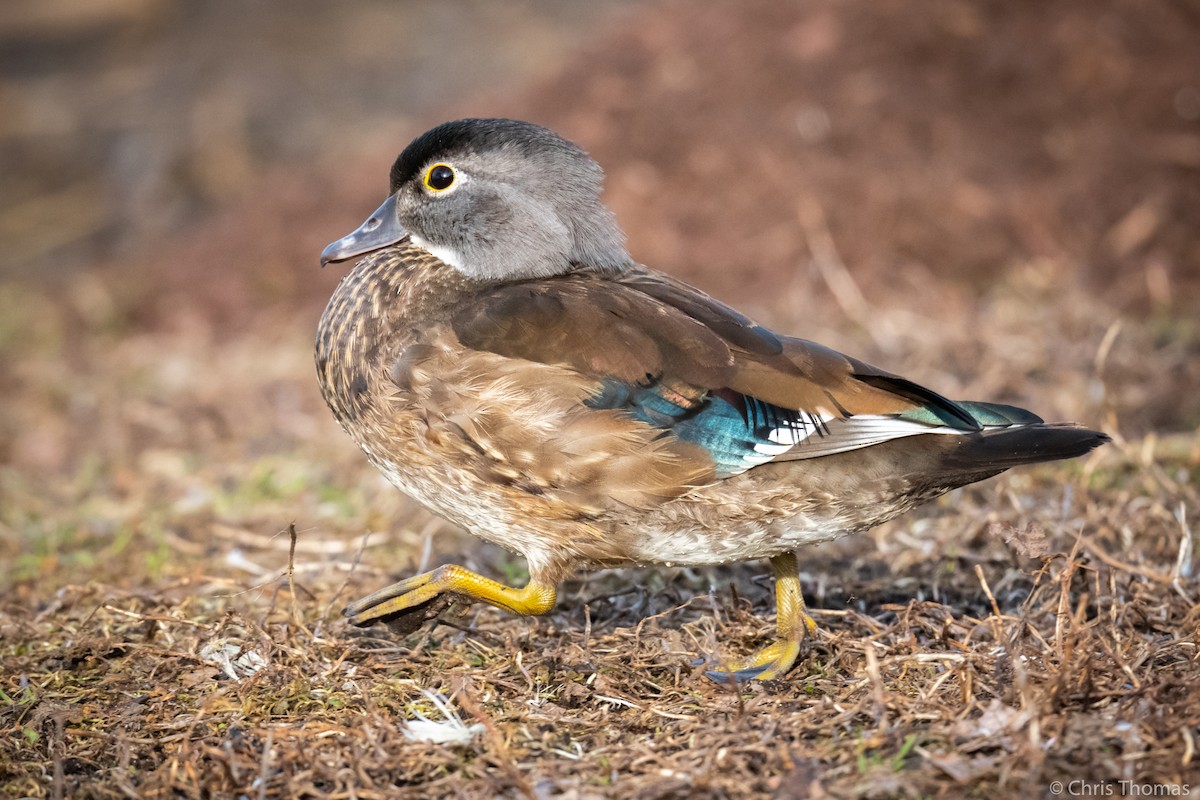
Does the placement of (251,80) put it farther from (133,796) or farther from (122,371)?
(133,796)

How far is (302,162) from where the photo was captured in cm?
1124

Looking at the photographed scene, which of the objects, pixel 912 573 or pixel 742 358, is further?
pixel 912 573

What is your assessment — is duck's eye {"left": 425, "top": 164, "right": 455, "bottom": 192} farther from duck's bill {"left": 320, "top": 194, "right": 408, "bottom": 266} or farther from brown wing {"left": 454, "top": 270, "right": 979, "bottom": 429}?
brown wing {"left": 454, "top": 270, "right": 979, "bottom": 429}

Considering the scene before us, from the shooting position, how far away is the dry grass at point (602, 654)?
267 cm

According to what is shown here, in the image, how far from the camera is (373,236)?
3.84 meters

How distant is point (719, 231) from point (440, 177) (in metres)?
4.61

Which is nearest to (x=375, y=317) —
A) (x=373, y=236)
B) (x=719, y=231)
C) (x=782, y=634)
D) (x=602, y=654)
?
(x=373, y=236)

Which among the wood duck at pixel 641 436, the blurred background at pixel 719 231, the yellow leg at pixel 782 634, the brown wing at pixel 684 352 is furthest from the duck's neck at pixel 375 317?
the blurred background at pixel 719 231

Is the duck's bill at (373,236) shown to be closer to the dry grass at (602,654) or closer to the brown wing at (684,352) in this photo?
the brown wing at (684,352)

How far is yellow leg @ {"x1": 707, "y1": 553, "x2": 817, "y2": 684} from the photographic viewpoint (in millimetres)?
3180

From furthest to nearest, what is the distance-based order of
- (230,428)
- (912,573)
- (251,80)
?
1. (251,80)
2. (230,428)
3. (912,573)

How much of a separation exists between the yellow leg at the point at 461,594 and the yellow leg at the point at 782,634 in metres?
0.53

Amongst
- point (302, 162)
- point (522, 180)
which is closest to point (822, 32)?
point (302, 162)

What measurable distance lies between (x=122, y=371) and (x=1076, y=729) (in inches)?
250
